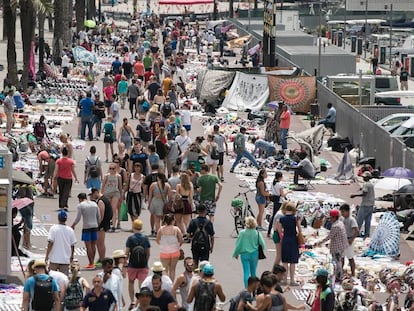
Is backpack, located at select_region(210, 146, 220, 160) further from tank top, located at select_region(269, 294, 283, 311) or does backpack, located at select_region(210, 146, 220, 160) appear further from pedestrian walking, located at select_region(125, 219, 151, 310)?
tank top, located at select_region(269, 294, 283, 311)

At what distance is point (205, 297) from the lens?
54.7 feet

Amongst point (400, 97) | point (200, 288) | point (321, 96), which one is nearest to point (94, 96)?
point (321, 96)

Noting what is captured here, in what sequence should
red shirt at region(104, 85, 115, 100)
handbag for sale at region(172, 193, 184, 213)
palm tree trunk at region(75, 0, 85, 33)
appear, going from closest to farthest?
handbag for sale at region(172, 193, 184, 213) → red shirt at region(104, 85, 115, 100) → palm tree trunk at region(75, 0, 85, 33)

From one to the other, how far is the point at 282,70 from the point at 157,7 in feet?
224

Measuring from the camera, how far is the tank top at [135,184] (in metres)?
24.6

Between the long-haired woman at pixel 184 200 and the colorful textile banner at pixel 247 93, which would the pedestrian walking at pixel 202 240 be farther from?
the colorful textile banner at pixel 247 93

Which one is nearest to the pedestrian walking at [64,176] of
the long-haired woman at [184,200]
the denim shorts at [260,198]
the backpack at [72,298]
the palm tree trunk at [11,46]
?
the long-haired woman at [184,200]

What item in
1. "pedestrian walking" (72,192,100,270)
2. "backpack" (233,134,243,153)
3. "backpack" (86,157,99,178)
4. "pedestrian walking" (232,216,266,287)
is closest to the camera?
"pedestrian walking" (232,216,266,287)

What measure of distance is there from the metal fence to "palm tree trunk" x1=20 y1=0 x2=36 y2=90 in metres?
9.07

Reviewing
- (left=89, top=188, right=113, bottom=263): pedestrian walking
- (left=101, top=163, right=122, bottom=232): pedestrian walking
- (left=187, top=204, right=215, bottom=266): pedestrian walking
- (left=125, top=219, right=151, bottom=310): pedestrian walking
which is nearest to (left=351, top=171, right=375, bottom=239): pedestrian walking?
(left=101, top=163, right=122, bottom=232): pedestrian walking

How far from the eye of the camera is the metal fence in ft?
101

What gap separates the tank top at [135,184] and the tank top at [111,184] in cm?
49

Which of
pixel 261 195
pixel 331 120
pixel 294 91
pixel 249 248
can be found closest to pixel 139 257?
pixel 249 248

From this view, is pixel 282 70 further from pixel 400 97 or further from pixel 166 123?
pixel 166 123
